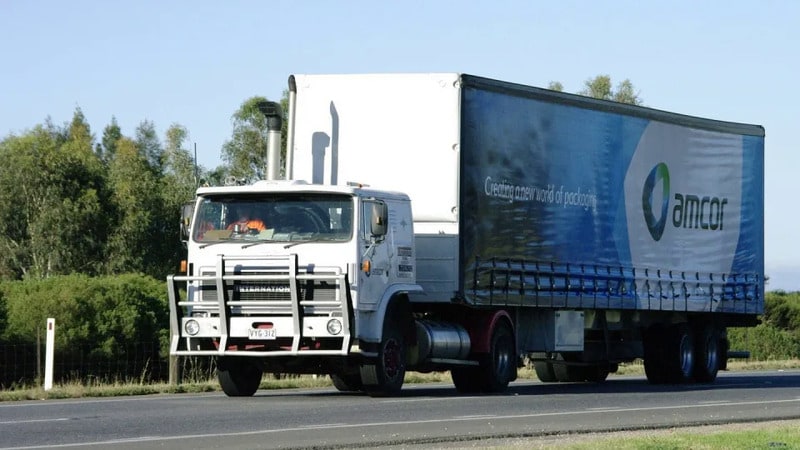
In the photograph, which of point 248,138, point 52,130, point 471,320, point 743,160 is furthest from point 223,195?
point 52,130

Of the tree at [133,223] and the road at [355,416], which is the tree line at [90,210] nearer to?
the tree at [133,223]

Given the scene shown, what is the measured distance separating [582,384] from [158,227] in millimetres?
64396

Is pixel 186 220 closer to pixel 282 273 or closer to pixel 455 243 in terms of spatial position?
pixel 282 273

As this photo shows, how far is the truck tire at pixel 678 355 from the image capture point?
29.1 metres

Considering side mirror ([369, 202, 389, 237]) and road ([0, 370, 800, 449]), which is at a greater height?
side mirror ([369, 202, 389, 237])

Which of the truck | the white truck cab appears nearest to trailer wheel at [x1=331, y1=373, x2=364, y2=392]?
the truck

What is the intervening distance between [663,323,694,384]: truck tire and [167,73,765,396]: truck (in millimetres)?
42

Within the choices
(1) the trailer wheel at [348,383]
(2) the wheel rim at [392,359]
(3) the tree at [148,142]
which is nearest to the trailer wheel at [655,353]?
(1) the trailer wheel at [348,383]

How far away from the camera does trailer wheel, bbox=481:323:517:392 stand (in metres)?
23.7

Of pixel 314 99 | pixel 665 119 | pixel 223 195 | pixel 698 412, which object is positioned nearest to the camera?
pixel 698 412

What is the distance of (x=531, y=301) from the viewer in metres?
24.7

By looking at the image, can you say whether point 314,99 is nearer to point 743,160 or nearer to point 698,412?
point 698,412

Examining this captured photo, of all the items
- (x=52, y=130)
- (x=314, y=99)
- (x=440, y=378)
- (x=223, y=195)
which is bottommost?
(x=440, y=378)

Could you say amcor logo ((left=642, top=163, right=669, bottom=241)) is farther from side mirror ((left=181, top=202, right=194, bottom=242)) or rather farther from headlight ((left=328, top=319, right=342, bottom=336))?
side mirror ((left=181, top=202, right=194, bottom=242))
